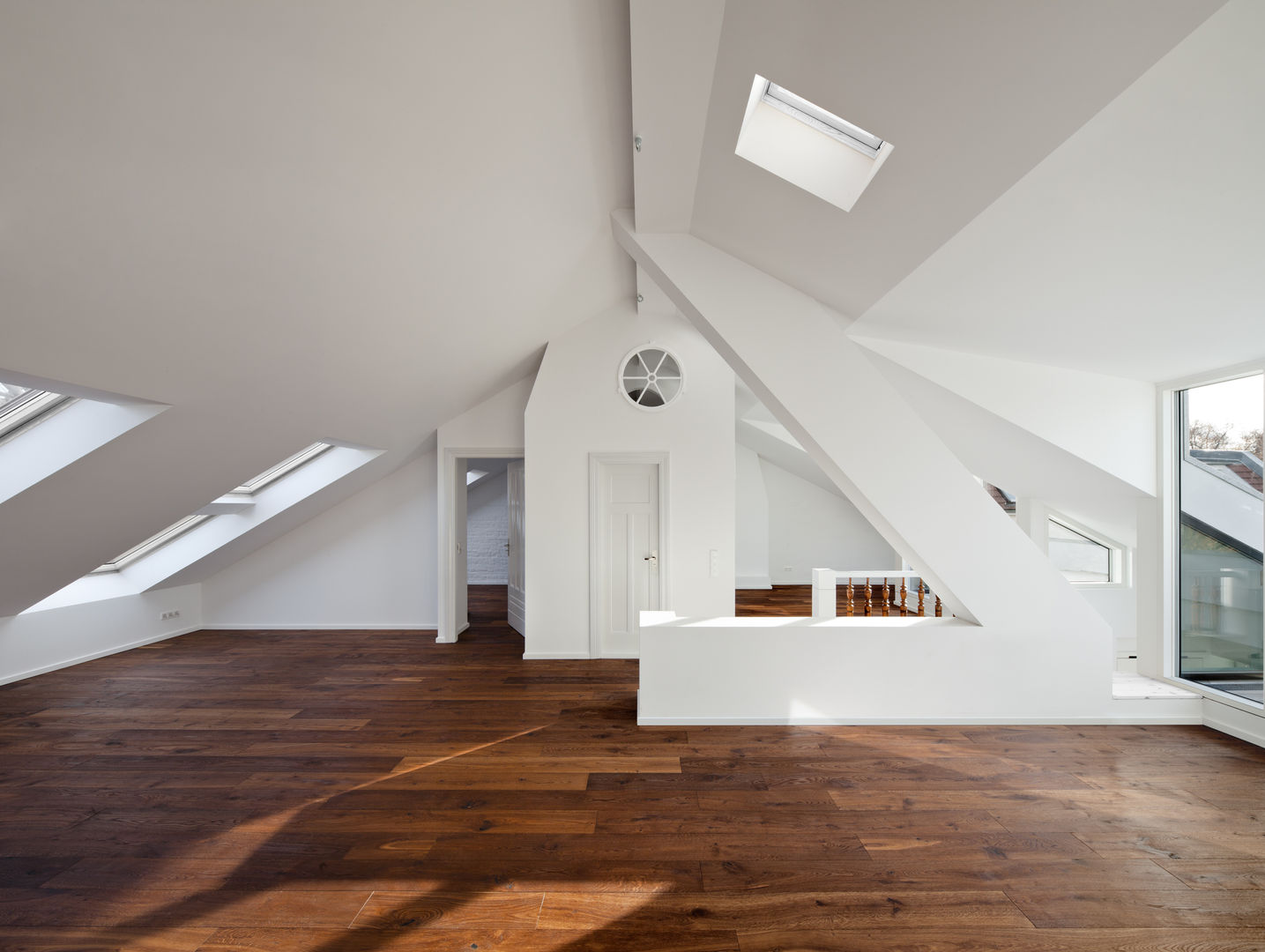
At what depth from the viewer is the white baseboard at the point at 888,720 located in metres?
4.02

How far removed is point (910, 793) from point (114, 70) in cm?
413

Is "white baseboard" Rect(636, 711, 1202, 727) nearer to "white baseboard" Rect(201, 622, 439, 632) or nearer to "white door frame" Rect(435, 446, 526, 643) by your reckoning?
"white door frame" Rect(435, 446, 526, 643)

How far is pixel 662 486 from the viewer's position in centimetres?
588

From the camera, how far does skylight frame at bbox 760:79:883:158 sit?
9.97 ft

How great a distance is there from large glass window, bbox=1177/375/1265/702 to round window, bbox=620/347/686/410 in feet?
12.4

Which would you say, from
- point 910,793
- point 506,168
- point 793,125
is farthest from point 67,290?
point 910,793

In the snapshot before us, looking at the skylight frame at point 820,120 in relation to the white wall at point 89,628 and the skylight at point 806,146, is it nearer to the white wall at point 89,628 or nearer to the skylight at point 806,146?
the skylight at point 806,146

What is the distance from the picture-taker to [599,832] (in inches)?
109

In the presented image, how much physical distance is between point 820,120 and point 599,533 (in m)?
3.80

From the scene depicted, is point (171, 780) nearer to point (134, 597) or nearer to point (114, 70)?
point (114, 70)

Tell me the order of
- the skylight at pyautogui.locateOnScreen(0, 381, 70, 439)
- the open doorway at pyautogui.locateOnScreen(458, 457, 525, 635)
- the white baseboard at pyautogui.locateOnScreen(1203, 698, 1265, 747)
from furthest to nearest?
the open doorway at pyautogui.locateOnScreen(458, 457, 525, 635) < the white baseboard at pyautogui.locateOnScreen(1203, 698, 1265, 747) < the skylight at pyautogui.locateOnScreen(0, 381, 70, 439)

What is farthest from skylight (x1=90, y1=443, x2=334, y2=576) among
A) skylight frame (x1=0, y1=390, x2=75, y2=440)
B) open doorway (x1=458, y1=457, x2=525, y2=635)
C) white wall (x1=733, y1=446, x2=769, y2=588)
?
white wall (x1=733, y1=446, x2=769, y2=588)

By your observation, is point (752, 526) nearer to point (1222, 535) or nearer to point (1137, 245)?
point (1222, 535)

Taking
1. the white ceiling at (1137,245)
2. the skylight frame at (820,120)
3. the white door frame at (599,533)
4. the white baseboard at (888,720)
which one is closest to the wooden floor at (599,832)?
the white baseboard at (888,720)
